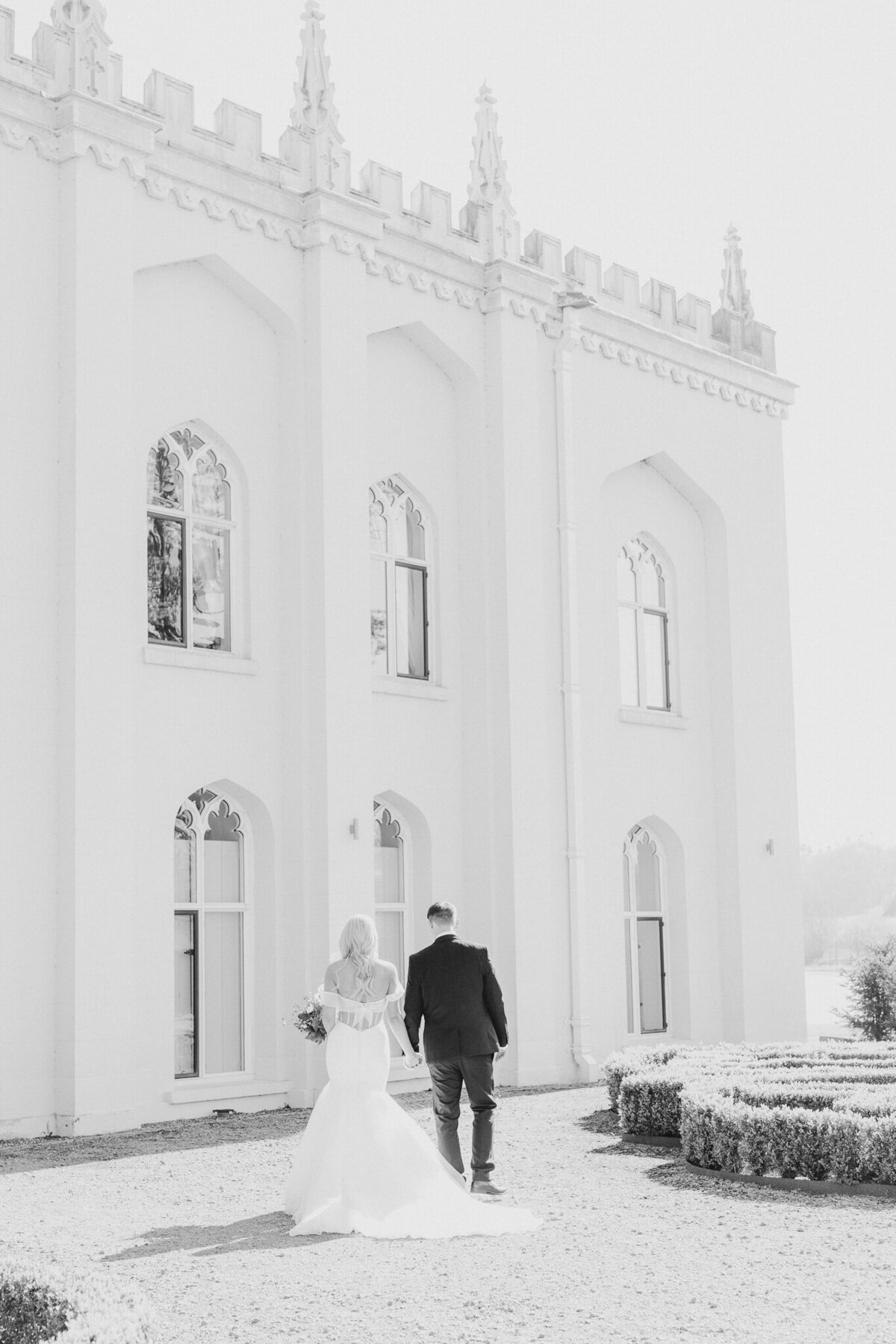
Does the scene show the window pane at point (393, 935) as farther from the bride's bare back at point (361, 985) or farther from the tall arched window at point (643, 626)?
the bride's bare back at point (361, 985)

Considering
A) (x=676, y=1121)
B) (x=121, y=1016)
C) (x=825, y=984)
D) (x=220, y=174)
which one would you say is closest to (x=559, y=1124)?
(x=676, y=1121)

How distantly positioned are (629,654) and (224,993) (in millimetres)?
7446

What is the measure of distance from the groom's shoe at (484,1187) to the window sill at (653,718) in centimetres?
1033

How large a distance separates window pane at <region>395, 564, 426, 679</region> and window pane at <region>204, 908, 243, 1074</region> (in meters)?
3.65

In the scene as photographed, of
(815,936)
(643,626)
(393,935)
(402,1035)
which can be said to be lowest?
(815,936)

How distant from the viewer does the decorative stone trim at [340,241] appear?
14336 millimetres

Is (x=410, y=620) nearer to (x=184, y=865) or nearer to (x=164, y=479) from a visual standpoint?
(x=164, y=479)

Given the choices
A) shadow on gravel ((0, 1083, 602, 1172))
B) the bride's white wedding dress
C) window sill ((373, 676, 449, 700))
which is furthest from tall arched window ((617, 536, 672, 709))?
the bride's white wedding dress

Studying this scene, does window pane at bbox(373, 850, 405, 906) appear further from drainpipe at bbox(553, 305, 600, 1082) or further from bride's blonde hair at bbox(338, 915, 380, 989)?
bride's blonde hair at bbox(338, 915, 380, 989)

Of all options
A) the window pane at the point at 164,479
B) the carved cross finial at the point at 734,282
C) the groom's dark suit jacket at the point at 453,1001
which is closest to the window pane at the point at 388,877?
the window pane at the point at 164,479

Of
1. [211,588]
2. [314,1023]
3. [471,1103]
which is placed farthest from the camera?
[211,588]

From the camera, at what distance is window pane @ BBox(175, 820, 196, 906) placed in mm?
15047

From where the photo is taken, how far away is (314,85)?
16.7 meters

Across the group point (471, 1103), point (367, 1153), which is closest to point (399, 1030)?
point (471, 1103)
